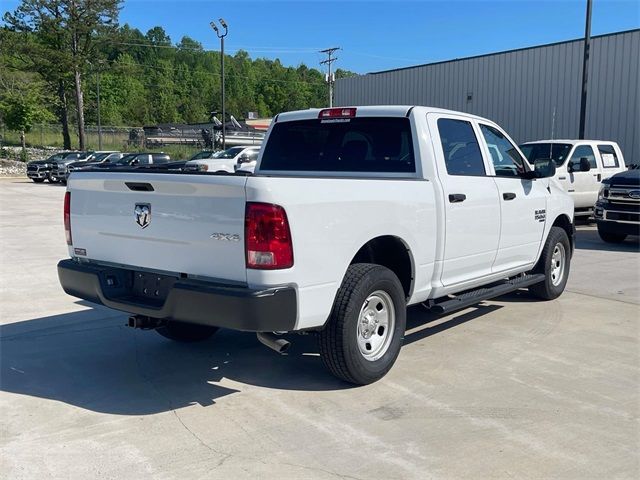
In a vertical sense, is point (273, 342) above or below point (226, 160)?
below

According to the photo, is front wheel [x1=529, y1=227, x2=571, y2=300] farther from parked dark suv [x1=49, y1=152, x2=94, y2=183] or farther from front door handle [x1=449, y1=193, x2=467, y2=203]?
parked dark suv [x1=49, y1=152, x2=94, y2=183]

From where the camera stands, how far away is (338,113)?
19.3 feet

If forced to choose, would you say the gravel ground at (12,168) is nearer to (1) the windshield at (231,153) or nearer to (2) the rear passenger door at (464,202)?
(1) the windshield at (231,153)

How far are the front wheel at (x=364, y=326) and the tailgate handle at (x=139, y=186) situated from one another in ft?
4.81

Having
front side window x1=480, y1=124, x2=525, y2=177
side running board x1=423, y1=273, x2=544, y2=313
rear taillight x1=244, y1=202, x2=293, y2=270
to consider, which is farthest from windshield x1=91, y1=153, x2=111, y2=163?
rear taillight x1=244, y1=202, x2=293, y2=270

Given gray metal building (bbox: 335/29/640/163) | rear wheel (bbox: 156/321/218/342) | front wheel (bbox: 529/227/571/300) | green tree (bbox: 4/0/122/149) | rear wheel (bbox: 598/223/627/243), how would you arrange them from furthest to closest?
green tree (bbox: 4/0/122/149) < gray metal building (bbox: 335/29/640/163) < rear wheel (bbox: 598/223/627/243) < front wheel (bbox: 529/227/571/300) < rear wheel (bbox: 156/321/218/342)

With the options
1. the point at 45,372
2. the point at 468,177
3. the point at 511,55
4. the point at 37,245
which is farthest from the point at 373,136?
the point at 511,55

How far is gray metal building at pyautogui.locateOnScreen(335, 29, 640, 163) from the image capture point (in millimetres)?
23031

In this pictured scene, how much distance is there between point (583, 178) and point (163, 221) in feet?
42.7

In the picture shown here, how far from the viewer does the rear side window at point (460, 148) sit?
18.4 feet

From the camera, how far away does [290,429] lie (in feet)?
13.3

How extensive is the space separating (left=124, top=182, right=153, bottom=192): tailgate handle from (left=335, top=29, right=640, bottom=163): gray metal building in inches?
786

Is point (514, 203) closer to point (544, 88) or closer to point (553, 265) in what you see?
point (553, 265)

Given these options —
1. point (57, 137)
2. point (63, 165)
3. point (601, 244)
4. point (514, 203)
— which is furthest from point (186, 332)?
point (57, 137)
